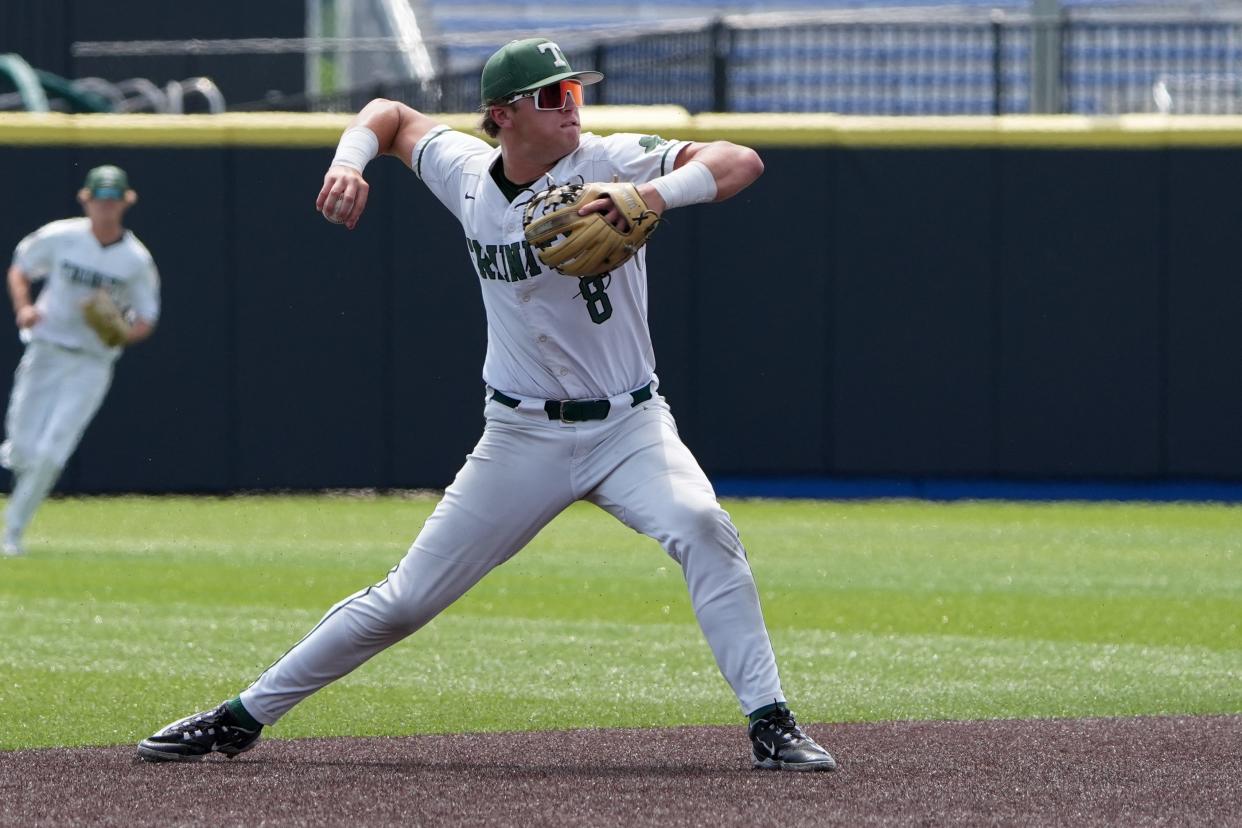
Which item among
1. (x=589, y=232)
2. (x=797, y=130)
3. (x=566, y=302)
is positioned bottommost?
(x=566, y=302)

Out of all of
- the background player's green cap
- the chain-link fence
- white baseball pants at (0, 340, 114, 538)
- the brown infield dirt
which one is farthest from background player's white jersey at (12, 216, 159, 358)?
the brown infield dirt

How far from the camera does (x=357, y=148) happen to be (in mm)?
5492

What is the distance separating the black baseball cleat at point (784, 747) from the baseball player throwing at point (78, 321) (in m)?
6.82

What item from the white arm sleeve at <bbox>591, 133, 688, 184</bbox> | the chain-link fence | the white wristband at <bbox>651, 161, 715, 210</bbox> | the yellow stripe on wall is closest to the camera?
the white wristband at <bbox>651, 161, 715, 210</bbox>

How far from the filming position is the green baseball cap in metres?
5.29

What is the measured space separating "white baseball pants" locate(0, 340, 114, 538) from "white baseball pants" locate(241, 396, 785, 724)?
5966mm

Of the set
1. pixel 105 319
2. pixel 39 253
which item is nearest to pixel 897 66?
→ pixel 39 253

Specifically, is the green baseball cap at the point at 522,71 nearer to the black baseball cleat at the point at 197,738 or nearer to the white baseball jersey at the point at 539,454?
the white baseball jersey at the point at 539,454

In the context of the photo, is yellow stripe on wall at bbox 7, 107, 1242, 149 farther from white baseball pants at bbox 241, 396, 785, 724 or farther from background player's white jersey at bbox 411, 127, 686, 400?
white baseball pants at bbox 241, 396, 785, 724

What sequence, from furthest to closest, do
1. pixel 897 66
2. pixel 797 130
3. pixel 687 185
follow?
pixel 897 66 → pixel 797 130 → pixel 687 185

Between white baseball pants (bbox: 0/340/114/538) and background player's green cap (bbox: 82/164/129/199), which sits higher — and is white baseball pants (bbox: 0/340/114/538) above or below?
below

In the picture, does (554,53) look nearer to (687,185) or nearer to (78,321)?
(687,185)

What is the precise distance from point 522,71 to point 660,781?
73.1 inches

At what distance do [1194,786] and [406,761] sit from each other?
2.03m
